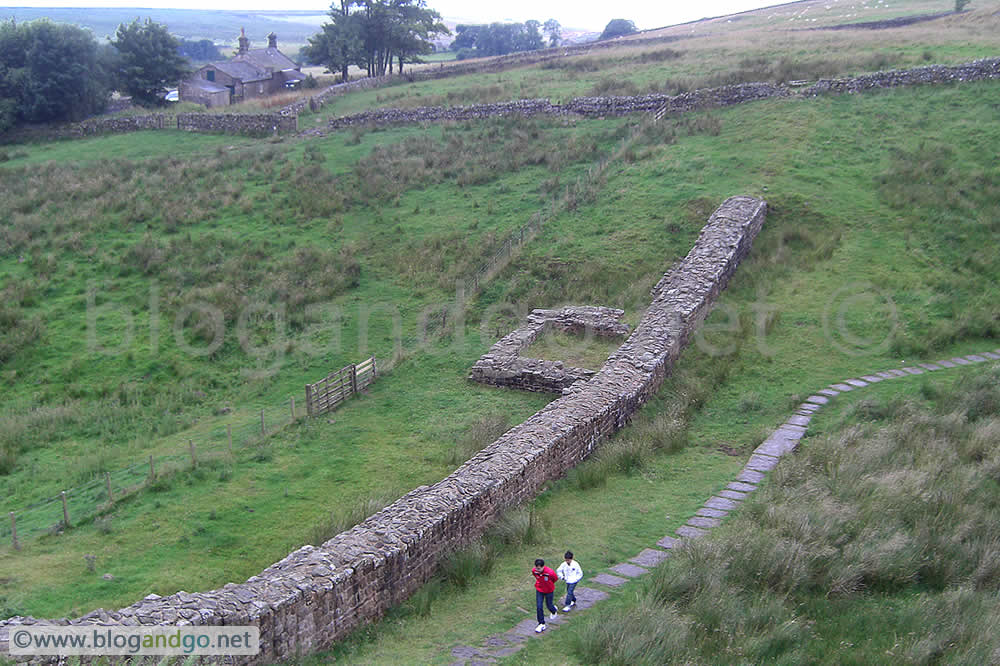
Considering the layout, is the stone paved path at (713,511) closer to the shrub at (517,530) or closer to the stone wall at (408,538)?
the shrub at (517,530)

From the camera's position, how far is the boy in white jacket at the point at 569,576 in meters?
9.94

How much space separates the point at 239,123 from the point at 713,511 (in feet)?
130

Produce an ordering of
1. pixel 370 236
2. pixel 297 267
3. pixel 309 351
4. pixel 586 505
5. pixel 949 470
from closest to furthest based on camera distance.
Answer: pixel 949 470 < pixel 586 505 < pixel 309 351 < pixel 297 267 < pixel 370 236

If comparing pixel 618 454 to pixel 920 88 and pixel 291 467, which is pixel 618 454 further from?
pixel 920 88

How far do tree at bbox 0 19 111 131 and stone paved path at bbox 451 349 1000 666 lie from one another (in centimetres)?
4735

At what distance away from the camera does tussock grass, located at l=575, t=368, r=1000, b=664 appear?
8.78 meters

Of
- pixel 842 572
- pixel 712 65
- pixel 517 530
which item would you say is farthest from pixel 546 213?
pixel 842 572

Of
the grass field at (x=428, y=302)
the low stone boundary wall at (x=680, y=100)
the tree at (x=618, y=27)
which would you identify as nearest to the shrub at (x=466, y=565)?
the grass field at (x=428, y=302)

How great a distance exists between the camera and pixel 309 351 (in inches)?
878

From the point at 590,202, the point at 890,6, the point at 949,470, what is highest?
the point at 890,6

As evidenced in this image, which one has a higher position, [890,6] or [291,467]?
[890,6]

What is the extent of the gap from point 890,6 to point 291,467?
78.6 metres

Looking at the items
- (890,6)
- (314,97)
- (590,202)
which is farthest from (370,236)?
(890,6)

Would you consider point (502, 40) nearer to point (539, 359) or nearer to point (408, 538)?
point (539, 359)
